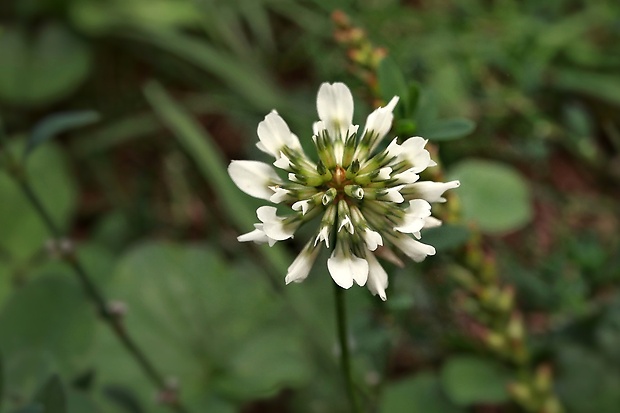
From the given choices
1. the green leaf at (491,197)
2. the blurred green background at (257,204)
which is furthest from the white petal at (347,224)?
the green leaf at (491,197)

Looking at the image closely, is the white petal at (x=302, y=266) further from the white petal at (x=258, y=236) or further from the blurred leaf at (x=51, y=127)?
the blurred leaf at (x=51, y=127)

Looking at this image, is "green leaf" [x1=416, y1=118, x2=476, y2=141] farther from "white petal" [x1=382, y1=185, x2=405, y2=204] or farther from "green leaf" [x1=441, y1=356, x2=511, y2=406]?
"green leaf" [x1=441, y1=356, x2=511, y2=406]

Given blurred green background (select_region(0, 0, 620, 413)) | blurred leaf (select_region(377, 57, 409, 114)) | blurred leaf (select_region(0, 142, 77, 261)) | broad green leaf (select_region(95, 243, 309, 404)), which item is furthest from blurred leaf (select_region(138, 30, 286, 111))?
blurred leaf (select_region(377, 57, 409, 114))

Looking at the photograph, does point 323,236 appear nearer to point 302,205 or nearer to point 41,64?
point 302,205

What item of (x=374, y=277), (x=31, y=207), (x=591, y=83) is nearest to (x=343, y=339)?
(x=374, y=277)

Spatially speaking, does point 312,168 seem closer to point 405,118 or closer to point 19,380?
point 405,118

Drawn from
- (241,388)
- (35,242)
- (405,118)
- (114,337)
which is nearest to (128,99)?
(35,242)
